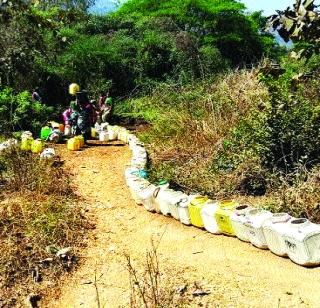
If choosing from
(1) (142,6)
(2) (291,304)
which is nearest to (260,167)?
(2) (291,304)

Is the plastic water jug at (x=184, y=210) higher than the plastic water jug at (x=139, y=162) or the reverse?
the reverse

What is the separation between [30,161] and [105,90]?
7874 mm

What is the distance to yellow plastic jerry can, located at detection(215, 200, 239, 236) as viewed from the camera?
5371 mm

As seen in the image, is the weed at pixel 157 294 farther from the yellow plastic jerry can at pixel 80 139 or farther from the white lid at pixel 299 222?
the yellow plastic jerry can at pixel 80 139

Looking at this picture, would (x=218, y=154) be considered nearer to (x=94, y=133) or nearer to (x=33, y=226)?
(x=33, y=226)

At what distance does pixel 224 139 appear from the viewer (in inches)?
307

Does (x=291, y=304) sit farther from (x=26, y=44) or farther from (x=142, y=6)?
(x=142, y=6)

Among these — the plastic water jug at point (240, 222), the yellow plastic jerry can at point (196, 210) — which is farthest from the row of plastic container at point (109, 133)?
the plastic water jug at point (240, 222)

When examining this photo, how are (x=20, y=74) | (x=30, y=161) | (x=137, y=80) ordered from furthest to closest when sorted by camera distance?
(x=137, y=80), (x=20, y=74), (x=30, y=161)

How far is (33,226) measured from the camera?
5855 millimetres

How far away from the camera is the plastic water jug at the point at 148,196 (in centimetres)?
657

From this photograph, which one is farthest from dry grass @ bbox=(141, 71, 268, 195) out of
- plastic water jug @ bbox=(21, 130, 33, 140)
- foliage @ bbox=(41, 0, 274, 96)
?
foliage @ bbox=(41, 0, 274, 96)

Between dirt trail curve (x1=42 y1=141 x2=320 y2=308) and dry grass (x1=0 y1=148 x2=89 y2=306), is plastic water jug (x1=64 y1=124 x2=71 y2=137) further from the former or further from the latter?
dirt trail curve (x1=42 y1=141 x2=320 y2=308)

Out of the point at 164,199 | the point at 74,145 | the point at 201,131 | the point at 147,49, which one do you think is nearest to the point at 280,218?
the point at 164,199
